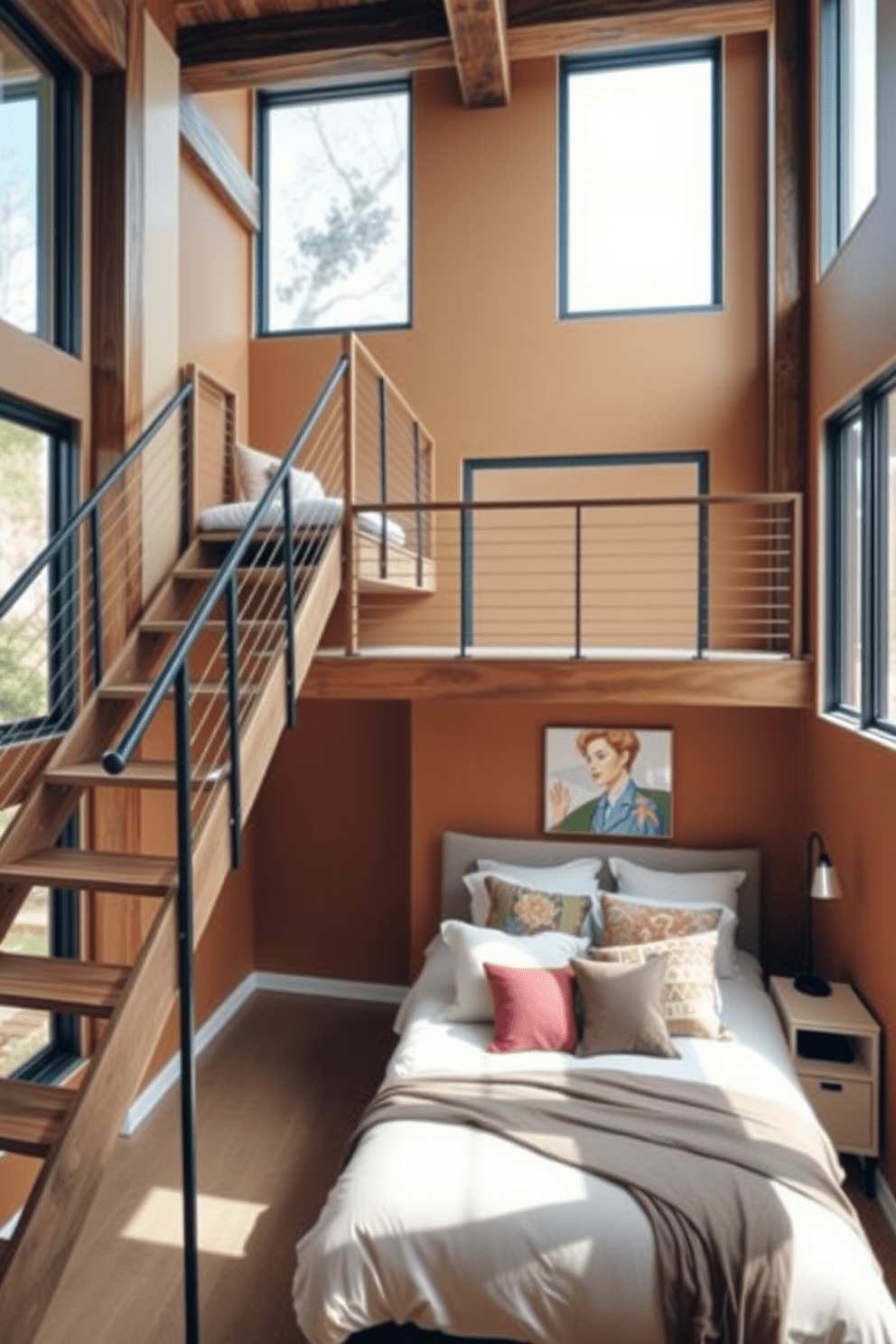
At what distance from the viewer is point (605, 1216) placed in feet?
8.27

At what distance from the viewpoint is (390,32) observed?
4316 mm

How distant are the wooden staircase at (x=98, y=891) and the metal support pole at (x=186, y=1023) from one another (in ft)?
0.28

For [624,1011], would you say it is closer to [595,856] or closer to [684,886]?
[684,886]

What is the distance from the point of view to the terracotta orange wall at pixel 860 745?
322 cm

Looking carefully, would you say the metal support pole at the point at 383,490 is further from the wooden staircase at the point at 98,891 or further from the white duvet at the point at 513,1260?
the white duvet at the point at 513,1260

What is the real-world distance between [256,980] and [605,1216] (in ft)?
11.7

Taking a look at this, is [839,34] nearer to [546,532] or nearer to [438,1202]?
[546,532]

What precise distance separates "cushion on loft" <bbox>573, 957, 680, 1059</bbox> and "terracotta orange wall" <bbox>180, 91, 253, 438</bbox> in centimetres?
383

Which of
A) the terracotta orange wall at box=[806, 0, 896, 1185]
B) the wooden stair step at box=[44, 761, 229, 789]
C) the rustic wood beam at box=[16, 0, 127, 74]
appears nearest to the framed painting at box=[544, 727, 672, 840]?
the terracotta orange wall at box=[806, 0, 896, 1185]

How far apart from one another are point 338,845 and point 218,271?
11.8ft

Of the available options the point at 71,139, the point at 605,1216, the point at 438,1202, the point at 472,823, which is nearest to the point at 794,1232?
the point at 605,1216

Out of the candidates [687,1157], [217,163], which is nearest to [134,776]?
[687,1157]

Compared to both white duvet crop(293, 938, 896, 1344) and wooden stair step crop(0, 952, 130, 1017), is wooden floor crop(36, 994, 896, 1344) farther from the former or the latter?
wooden stair step crop(0, 952, 130, 1017)

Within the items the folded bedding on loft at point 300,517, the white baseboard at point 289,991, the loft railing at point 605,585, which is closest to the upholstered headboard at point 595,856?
the white baseboard at point 289,991
